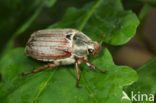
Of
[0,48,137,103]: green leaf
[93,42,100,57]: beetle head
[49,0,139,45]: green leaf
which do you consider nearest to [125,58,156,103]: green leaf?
[0,48,137,103]: green leaf

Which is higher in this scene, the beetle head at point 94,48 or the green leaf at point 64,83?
the beetle head at point 94,48

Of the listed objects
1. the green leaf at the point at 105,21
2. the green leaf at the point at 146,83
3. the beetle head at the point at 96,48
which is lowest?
the green leaf at the point at 146,83

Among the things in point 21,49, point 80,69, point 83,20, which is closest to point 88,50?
point 80,69

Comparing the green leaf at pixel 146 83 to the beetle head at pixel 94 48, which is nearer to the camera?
the green leaf at pixel 146 83

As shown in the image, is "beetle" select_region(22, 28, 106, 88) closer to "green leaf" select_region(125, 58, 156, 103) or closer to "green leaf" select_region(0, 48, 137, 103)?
"green leaf" select_region(0, 48, 137, 103)

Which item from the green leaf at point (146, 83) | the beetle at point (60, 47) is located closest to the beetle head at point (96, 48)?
the beetle at point (60, 47)

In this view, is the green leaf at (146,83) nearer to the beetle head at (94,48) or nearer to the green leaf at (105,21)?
the green leaf at (105,21)
